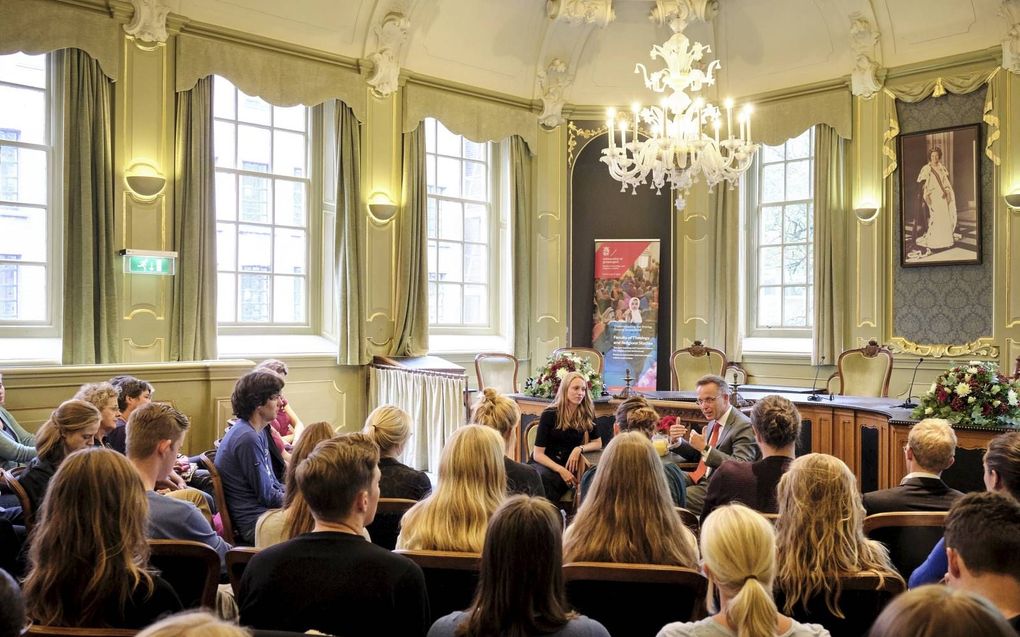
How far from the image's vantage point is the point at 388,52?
8.53m

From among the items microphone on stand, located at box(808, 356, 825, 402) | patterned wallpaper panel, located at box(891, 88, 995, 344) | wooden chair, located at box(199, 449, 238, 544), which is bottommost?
wooden chair, located at box(199, 449, 238, 544)

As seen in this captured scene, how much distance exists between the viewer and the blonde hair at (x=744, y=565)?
5.64ft

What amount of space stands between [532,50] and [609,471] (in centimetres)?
811

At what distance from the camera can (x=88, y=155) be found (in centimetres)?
668

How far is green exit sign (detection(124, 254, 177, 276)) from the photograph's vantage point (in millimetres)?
6859

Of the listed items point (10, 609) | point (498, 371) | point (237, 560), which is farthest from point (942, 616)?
point (498, 371)

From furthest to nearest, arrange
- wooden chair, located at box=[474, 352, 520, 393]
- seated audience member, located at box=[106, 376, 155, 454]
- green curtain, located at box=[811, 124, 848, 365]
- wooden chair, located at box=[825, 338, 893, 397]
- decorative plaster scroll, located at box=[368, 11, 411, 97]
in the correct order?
wooden chair, located at box=[474, 352, 520, 393]
green curtain, located at box=[811, 124, 848, 365]
decorative plaster scroll, located at box=[368, 11, 411, 97]
wooden chair, located at box=[825, 338, 893, 397]
seated audience member, located at box=[106, 376, 155, 454]

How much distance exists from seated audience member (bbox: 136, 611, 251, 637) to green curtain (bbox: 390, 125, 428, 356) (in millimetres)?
7615

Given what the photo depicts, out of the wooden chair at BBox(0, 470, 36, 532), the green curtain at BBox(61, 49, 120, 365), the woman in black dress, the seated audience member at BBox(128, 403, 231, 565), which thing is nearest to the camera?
the seated audience member at BBox(128, 403, 231, 565)

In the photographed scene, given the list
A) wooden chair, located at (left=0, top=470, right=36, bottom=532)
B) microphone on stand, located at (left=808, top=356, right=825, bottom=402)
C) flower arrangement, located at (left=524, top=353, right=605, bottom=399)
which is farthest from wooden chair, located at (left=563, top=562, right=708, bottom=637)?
microphone on stand, located at (left=808, top=356, right=825, bottom=402)

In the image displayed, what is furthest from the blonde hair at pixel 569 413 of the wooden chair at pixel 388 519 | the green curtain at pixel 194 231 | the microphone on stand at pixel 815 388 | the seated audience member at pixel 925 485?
the green curtain at pixel 194 231

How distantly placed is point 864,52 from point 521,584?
8.47 metres

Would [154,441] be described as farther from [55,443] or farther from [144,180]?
[144,180]

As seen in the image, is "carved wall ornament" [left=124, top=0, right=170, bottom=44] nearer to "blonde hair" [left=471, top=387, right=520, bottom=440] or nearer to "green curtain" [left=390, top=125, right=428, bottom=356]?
A: "green curtain" [left=390, top=125, right=428, bottom=356]
